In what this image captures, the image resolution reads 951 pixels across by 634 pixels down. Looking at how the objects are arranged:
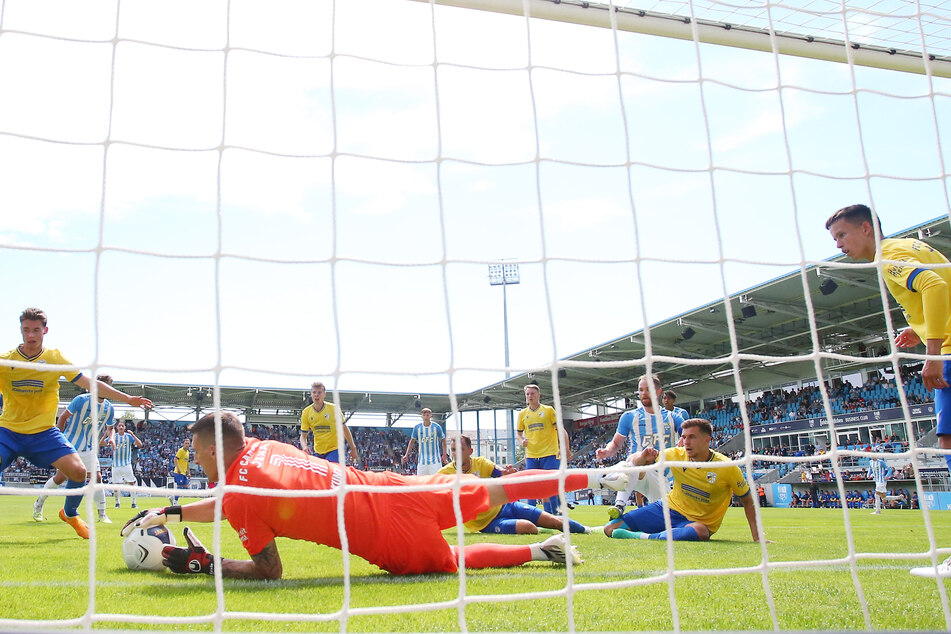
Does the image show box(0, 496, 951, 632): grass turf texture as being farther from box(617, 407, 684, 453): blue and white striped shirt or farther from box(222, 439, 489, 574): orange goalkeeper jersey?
box(617, 407, 684, 453): blue and white striped shirt

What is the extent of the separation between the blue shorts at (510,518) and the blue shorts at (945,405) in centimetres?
316

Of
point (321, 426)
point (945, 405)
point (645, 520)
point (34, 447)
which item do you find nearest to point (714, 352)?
point (321, 426)

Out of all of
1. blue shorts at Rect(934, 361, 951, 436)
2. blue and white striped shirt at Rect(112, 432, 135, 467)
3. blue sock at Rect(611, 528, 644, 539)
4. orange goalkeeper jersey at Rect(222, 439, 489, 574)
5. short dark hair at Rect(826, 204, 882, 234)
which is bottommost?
blue sock at Rect(611, 528, 644, 539)

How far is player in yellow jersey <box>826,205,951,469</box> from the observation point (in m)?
3.15

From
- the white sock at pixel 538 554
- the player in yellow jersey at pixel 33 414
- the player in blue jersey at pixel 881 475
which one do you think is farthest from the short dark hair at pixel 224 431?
the player in blue jersey at pixel 881 475

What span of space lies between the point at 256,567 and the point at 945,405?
3.39 metres

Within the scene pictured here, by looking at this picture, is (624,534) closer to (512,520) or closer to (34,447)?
(512,520)

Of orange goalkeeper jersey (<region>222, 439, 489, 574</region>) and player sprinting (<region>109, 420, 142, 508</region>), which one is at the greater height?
player sprinting (<region>109, 420, 142, 508</region>)

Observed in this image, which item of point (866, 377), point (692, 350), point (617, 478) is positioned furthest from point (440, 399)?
point (617, 478)

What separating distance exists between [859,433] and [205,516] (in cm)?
2358

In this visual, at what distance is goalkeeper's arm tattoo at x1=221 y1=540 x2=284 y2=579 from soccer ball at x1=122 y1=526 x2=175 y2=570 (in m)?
0.55

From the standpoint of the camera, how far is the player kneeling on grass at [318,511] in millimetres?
3092

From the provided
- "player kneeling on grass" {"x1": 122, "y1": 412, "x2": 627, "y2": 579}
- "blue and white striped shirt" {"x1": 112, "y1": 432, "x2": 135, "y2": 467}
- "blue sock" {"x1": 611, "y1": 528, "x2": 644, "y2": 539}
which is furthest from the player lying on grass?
"blue and white striped shirt" {"x1": 112, "y1": 432, "x2": 135, "y2": 467}

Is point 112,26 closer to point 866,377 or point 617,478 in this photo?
point 617,478
